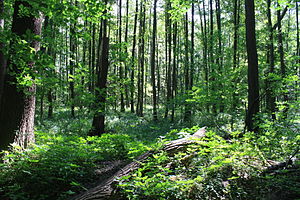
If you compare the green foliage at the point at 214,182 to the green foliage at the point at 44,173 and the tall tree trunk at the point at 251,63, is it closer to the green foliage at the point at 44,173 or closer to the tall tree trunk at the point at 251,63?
the green foliage at the point at 44,173

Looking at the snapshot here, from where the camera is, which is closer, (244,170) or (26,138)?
(244,170)

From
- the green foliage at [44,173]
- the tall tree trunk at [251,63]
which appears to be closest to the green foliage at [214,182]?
the green foliage at [44,173]

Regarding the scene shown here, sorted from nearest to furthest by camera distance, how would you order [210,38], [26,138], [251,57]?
1. [26,138]
2. [251,57]
3. [210,38]

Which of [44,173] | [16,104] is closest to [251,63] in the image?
[44,173]

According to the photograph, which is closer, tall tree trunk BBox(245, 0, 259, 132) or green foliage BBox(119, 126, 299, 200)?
green foliage BBox(119, 126, 299, 200)

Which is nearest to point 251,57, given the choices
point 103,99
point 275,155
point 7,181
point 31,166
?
point 275,155

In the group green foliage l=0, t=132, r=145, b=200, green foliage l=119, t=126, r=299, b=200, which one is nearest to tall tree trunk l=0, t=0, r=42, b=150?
green foliage l=0, t=132, r=145, b=200

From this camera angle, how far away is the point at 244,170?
3430 millimetres

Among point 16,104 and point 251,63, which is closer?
point 16,104

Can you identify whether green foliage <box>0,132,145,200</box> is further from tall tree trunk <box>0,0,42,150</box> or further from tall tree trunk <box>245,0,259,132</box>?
tall tree trunk <box>245,0,259,132</box>

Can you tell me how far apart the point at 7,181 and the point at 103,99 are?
5.78m

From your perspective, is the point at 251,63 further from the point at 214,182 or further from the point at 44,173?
the point at 44,173

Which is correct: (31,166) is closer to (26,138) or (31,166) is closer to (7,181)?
(7,181)

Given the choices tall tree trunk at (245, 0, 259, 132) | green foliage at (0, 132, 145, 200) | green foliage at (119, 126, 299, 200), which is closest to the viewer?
green foliage at (119, 126, 299, 200)
